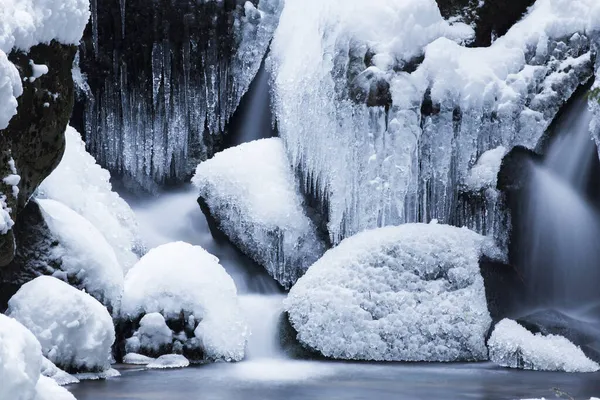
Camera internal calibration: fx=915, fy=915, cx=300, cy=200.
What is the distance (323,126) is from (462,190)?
2.26 m

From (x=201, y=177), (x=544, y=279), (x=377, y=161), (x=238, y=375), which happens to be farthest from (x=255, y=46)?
(x=238, y=375)

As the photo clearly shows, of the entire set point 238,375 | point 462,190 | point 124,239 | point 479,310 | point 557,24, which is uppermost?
point 557,24

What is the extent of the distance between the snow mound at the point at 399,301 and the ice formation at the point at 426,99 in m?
0.84

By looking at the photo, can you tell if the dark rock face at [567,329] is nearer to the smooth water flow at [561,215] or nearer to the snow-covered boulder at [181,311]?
the smooth water flow at [561,215]

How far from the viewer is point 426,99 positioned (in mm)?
12711

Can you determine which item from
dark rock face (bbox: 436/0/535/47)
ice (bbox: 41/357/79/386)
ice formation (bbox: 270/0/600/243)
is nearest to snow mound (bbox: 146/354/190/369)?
ice (bbox: 41/357/79/386)

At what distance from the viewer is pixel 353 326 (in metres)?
11.6

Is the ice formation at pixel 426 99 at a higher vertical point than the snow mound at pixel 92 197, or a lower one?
higher

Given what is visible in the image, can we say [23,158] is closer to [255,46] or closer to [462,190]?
[462,190]

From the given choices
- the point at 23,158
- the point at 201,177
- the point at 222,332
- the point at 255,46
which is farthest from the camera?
the point at 255,46

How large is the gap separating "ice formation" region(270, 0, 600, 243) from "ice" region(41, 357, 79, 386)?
18.2ft

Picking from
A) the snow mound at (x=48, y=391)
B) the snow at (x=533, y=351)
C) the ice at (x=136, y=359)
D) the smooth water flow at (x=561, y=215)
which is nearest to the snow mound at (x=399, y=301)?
Result: the snow at (x=533, y=351)

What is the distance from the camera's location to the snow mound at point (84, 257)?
10.0 meters

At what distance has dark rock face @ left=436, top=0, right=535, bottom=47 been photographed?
13.6m
